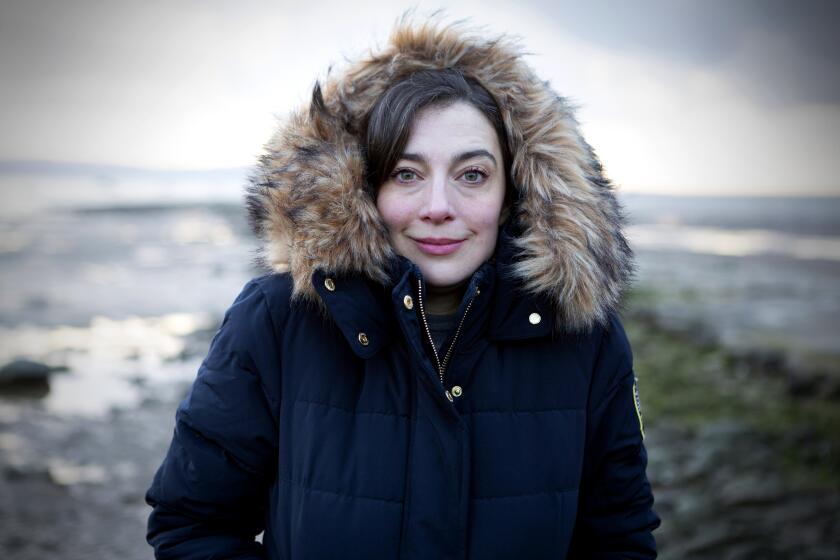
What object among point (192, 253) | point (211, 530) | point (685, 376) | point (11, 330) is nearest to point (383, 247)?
point (211, 530)

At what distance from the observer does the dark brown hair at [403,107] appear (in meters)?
2.23

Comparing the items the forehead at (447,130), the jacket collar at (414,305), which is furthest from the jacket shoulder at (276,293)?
the forehead at (447,130)

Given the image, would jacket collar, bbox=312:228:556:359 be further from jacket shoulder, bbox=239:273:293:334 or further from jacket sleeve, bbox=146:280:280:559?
jacket sleeve, bbox=146:280:280:559

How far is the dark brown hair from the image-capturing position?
2234mm

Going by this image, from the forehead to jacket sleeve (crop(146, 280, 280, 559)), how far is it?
756 millimetres

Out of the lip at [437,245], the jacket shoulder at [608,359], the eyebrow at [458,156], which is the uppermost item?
the eyebrow at [458,156]

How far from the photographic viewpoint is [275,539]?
2164 millimetres

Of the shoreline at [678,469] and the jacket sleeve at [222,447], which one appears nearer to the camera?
the jacket sleeve at [222,447]

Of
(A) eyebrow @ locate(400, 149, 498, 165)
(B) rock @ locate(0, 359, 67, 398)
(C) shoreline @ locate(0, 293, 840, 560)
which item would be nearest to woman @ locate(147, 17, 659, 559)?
(A) eyebrow @ locate(400, 149, 498, 165)

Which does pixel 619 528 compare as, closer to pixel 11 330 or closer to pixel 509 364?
pixel 509 364

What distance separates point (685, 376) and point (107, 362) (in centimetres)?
775

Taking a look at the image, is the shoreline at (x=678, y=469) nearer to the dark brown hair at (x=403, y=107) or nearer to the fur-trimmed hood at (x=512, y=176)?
the fur-trimmed hood at (x=512, y=176)

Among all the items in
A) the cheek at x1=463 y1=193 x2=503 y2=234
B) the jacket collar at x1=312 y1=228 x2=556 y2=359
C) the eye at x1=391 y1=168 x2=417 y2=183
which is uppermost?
the eye at x1=391 y1=168 x2=417 y2=183

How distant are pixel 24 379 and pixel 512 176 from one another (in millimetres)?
7643
